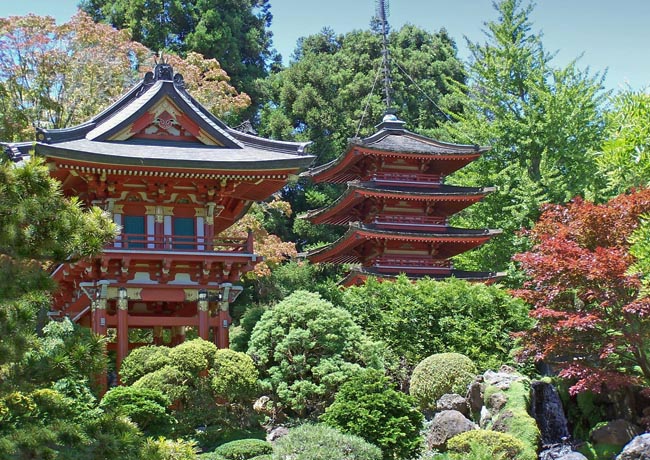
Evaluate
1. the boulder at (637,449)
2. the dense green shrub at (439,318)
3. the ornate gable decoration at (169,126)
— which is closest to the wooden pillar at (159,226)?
the ornate gable decoration at (169,126)

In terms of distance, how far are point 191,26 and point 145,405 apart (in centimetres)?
3081

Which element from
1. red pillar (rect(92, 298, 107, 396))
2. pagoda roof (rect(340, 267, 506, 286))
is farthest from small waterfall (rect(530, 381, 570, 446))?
red pillar (rect(92, 298, 107, 396))

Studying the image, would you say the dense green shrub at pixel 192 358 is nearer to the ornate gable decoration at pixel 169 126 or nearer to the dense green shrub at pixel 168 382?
the dense green shrub at pixel 168 382

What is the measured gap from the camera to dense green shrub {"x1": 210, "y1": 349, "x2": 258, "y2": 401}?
17.9 m

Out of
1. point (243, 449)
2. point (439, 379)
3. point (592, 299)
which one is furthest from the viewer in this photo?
point (439, 379)

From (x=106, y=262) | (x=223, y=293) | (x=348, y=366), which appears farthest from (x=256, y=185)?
Result: (x=348, y=366)

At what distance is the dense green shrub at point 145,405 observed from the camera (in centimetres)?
1625

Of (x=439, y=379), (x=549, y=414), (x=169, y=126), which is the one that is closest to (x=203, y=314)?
(x=169, y=126)

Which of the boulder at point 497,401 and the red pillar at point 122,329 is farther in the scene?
the red pillar at point 122,329

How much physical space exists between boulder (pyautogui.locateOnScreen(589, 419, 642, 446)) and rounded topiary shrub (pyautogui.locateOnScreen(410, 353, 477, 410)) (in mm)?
2992

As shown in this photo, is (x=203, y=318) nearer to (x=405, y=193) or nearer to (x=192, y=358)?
(x=192, y=358)

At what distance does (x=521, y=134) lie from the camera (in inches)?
1355

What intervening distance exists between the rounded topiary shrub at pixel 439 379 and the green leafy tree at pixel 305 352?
1526mm

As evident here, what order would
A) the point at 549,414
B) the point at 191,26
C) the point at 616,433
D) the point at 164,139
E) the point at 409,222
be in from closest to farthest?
the point at 616,433 < the point at 549,414 < the point at 164,139 < the point at 409,222 < the point at 191,26
